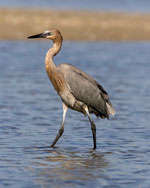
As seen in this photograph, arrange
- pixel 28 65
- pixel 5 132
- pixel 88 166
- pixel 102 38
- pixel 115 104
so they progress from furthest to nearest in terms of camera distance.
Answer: pixel 102 38
pixel 28 65
pixel 115 104
pixel 5 132
pixel 88 166

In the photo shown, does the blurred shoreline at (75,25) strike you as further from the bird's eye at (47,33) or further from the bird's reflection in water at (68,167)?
the bird's reflection in water at (68,167)

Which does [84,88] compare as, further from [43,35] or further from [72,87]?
[43,35]

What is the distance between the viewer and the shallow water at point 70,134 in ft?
21.5

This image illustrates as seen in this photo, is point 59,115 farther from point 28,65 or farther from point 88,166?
point 28,65

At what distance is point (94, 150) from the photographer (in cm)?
812

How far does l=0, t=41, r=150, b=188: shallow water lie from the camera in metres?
6.57

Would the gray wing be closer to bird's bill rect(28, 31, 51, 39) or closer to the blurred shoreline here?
bird's bill rect(28, 31, 51, 39)

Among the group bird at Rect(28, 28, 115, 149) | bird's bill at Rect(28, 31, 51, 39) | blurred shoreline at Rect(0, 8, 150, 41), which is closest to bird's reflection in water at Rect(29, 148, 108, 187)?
bird at Rect(28, 28, 115, 149)

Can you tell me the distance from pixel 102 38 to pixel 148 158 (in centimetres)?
1691

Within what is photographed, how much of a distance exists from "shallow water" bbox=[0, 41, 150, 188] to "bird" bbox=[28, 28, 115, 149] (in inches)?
17.1

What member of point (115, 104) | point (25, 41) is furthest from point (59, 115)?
point (25, 41)

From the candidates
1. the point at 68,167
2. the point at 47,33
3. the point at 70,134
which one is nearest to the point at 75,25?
the point at 70,134

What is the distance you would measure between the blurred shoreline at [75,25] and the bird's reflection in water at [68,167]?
15377 millimetres

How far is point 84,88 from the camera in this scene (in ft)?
28.1
